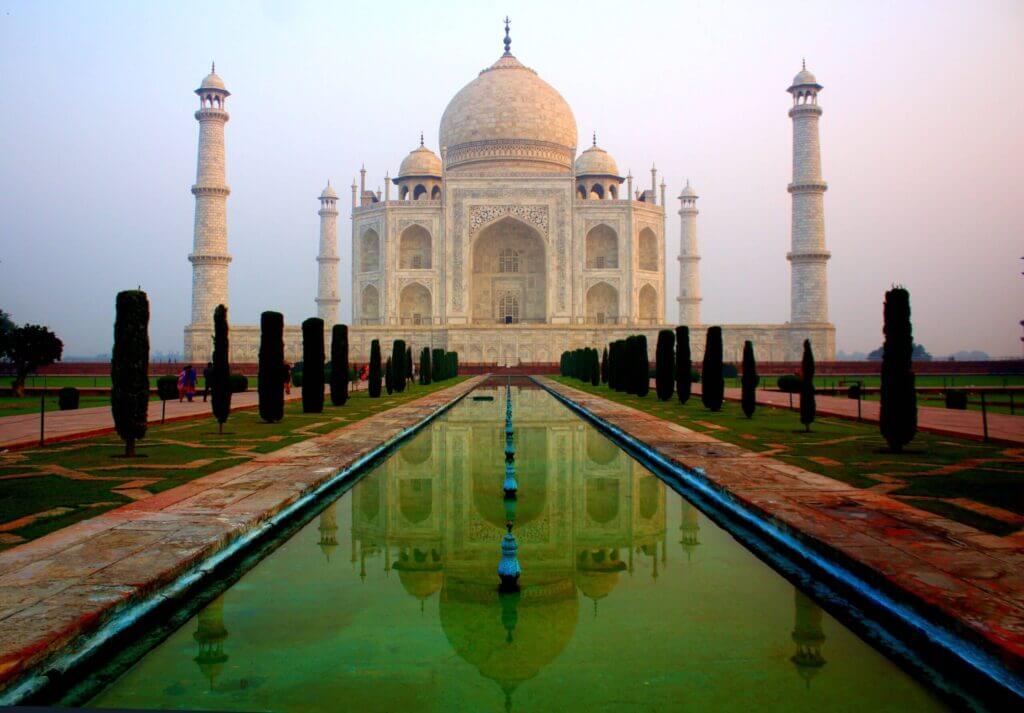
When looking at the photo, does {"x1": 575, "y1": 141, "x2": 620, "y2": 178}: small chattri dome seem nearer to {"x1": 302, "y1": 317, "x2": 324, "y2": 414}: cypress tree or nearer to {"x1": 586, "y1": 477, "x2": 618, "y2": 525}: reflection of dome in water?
{"x1": 302, "y1": 317, "x2": 324, "y2": 414}: cypress tree

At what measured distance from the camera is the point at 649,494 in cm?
493

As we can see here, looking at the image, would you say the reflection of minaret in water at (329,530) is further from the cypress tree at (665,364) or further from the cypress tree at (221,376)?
the cypress tree at (665,364)

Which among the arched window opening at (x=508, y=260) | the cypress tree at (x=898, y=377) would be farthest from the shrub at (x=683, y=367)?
the arched window opening at (x=508, y=260)

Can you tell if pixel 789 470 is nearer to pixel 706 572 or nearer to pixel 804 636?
pixel 706 572

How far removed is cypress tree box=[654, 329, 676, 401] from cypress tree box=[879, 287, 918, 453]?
6157mm

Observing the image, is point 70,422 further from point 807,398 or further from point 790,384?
point 790,384

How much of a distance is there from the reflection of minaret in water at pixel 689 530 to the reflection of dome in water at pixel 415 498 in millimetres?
1270

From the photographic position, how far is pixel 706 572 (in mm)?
3209

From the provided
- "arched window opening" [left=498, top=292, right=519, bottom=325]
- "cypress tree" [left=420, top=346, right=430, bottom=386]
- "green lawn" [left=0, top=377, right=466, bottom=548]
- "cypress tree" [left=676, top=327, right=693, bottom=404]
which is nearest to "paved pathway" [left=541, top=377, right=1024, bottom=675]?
"green lawn" [left=0, top=377, right=466, bottom=548]

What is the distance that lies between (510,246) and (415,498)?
2864 cm

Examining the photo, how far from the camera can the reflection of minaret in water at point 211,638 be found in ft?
7.37

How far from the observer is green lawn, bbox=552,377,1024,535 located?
4.23 metres

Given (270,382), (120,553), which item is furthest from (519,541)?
(270,382)

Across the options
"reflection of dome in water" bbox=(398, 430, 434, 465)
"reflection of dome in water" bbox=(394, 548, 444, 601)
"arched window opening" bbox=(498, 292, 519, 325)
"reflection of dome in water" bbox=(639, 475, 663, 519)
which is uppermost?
"arched window opening" bbox=(498, 292, 519, 325)
